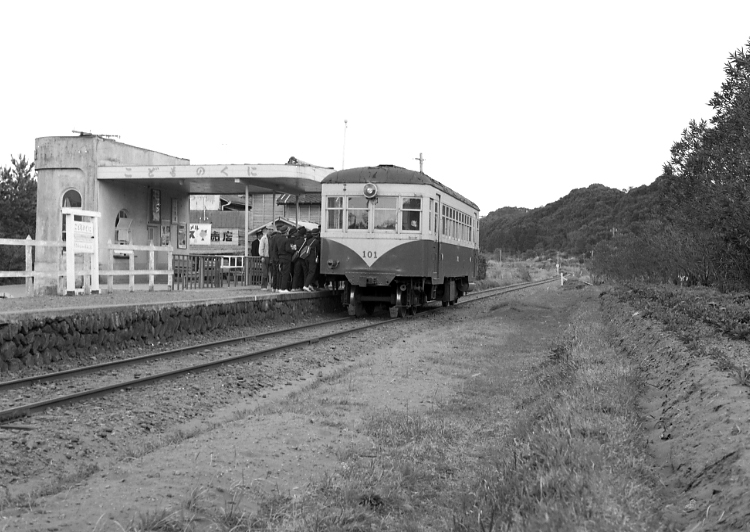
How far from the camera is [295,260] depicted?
1959 centimetres

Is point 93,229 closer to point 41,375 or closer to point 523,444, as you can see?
point 41,375

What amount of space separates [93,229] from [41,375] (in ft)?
28.8

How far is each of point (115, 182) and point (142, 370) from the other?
49.2 ft

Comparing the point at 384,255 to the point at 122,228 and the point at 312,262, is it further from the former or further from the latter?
the point at 122,228

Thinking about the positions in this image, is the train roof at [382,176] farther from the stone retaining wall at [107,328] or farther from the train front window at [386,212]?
the stone retaining wall at [107,328]

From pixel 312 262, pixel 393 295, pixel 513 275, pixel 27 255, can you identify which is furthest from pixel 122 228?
pixel 513 275

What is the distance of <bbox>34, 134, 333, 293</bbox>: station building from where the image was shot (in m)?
22.4

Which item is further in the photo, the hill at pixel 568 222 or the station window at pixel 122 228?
the hill at pixel 568 222

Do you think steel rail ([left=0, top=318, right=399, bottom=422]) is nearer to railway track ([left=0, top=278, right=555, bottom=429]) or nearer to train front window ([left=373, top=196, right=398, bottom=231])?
railway track ([left=0, top=278, right=555, bottom=429])

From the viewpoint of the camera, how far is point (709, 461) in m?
4.53

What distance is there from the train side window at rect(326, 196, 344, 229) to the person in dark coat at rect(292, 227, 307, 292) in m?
1.50

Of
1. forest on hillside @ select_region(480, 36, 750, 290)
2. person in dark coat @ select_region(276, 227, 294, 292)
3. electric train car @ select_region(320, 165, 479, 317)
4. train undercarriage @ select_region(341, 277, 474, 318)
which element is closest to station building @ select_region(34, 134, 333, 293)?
person in dark coat @ select_region(276, 227, 294, 292)

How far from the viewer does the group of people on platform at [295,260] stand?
63.6 ft

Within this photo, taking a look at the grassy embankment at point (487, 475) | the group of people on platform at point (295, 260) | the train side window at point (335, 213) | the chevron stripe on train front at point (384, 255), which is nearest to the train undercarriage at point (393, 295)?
the chevron stripe on train front at point (384, 255)
